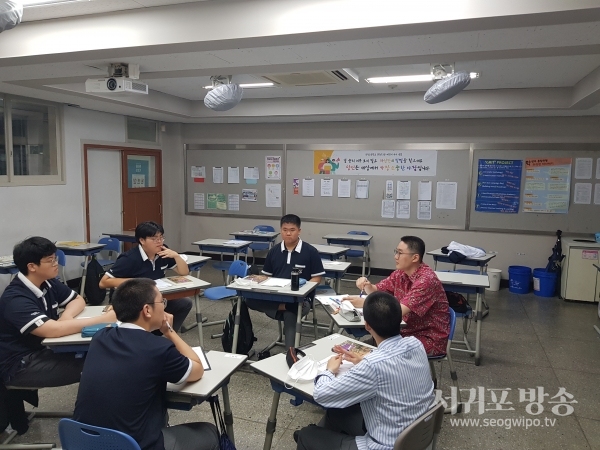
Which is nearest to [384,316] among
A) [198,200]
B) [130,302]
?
[130,302]

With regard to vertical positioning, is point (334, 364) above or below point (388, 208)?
below

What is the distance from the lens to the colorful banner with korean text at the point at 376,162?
268 inches

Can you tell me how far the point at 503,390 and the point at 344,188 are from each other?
4354mm

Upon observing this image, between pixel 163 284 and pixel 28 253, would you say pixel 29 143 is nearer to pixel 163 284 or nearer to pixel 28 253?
pixel 163 284

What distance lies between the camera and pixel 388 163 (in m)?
6.99

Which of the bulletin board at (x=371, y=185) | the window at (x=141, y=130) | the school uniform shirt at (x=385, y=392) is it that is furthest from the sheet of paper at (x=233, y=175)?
Answer: the school uniform shirt at (x=385, y=392)

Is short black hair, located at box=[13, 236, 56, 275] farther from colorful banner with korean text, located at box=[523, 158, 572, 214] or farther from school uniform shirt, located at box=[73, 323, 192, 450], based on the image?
colorful banner with korean text, located at box=[523, 158, 572, 214]

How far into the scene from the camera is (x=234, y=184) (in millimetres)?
7848

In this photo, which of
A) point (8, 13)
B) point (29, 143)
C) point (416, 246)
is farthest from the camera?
point (29, 143)

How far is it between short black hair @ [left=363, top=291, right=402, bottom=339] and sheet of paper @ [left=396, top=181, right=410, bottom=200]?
5251mm

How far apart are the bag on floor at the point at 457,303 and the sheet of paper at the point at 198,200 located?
5.27 metres

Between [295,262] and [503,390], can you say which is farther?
[295,262]

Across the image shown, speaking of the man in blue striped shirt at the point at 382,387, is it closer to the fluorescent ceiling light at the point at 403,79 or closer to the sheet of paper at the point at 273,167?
the fluorescent ceiling light at the point at 403,79

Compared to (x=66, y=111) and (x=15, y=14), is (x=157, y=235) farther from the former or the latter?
(x=66, y=111)
